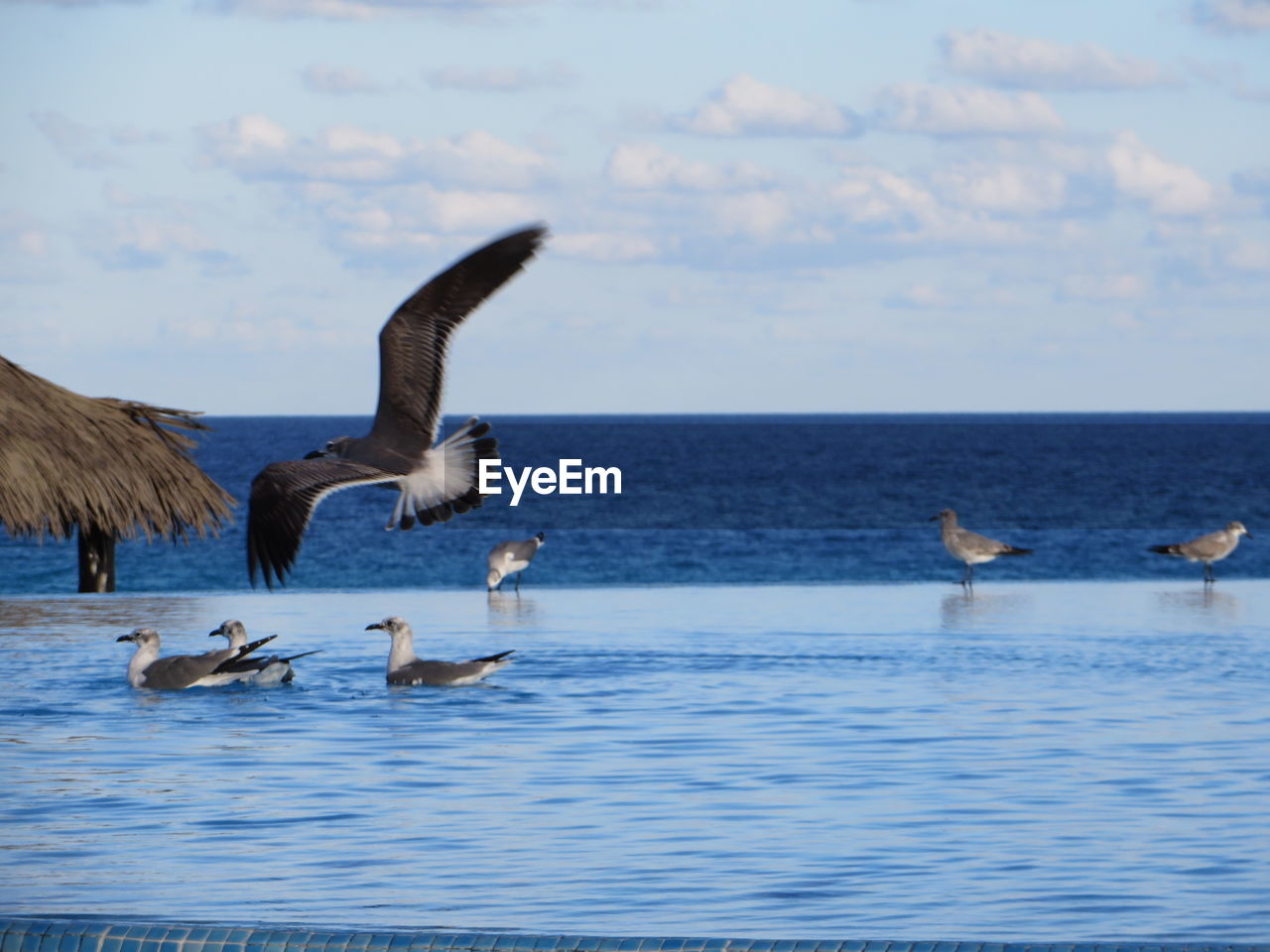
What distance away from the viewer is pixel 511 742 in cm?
1104

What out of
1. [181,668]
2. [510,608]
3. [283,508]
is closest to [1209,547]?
[510,608]

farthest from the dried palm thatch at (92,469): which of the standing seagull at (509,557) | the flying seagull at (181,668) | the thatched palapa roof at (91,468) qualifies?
the flying seagull at (181,668)

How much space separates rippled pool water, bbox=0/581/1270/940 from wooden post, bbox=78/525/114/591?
5.97m

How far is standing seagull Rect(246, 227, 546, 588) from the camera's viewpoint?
892 centimetres

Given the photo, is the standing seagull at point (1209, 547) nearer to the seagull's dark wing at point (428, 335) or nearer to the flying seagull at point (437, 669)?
the flying seagull at point (437, 669)

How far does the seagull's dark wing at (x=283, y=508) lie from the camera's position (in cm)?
813

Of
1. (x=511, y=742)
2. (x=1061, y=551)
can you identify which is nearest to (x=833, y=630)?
(x=511, y=742)

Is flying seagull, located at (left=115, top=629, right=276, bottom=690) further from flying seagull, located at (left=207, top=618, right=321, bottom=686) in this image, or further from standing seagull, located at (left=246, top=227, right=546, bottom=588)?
standing seagull, located at (left=246, top=227, right=546, bottom=588)

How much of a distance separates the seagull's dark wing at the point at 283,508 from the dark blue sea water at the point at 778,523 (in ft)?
72.5

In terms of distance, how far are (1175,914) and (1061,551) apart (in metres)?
31.7

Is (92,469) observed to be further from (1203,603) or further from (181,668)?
(1203,603)

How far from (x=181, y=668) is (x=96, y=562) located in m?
10.3

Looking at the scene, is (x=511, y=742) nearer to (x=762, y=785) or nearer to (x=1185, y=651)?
(x=762, y=785)

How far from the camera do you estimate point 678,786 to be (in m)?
9.43
